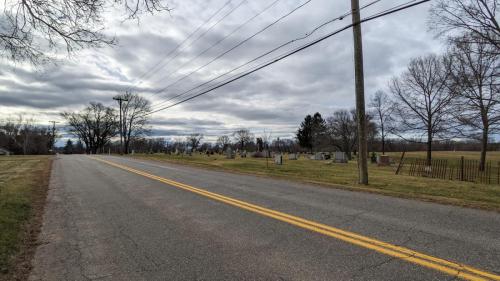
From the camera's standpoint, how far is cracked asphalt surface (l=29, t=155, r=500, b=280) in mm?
3811

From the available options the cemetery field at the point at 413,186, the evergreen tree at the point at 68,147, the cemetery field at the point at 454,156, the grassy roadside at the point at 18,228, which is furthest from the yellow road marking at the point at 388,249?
the evergreen tree at the point at 68,147

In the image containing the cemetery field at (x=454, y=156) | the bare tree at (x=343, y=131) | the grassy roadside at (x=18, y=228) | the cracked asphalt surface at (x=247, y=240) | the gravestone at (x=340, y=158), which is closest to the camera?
the cracked asphalt surface at (x=247, y=240)

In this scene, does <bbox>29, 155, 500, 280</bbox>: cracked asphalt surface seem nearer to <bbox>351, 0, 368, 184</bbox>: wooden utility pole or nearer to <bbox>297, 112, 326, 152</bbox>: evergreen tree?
<bbox>351, 0, 368, 184</bbox>: wooden utility pole

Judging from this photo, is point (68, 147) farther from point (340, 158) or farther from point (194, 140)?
point (340, 158)

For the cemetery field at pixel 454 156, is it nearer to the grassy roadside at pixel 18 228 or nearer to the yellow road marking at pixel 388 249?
the yellow road marking at pixel 388 249

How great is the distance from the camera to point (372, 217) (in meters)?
6.31

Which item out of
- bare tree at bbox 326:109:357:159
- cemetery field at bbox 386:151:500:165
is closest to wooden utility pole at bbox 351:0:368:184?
cemetery field at bbox 386:151:500:165

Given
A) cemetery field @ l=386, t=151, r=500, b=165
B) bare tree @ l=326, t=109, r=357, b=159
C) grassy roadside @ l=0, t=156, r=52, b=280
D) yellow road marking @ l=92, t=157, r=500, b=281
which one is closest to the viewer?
yellow road marking @ l=92, t=157, r=500, b=281

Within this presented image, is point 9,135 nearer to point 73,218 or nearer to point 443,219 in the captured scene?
point 73,218

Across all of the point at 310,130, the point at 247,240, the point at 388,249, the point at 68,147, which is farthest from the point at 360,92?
the point at 68,147

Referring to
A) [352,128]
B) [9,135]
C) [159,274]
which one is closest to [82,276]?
[159,274]

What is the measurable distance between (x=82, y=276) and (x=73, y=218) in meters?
3.61

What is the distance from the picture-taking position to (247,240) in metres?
4.94

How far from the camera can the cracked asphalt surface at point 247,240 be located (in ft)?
12.5
